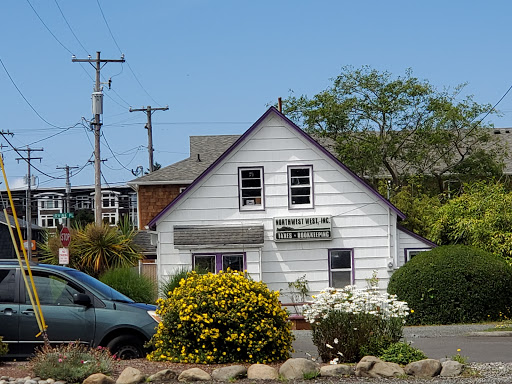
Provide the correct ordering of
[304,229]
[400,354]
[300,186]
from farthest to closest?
[300,186] → [304,229] → [400,354]

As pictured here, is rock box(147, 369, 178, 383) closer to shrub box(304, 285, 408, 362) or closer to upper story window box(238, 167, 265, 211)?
shrub box(304, 285, 408, 362)

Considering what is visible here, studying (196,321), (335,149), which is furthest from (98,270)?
(196,321)

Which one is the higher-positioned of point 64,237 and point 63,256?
point 64,237

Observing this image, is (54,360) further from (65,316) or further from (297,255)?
(297,255)

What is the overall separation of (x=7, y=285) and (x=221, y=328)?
372 centimetres

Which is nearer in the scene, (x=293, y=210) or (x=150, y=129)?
(x=293, y=210)

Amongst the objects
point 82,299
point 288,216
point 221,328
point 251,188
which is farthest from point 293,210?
point 221,328

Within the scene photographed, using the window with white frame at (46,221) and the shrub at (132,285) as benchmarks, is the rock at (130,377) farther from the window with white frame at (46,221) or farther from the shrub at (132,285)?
the window with white frame at (46,221)

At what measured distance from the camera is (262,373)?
36.8 feet

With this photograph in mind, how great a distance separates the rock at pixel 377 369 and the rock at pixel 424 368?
5.1 inches

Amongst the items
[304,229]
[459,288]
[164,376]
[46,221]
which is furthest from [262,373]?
[46,221]

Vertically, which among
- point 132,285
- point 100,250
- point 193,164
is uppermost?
point 193,164

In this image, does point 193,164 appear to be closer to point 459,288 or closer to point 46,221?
point 459,288

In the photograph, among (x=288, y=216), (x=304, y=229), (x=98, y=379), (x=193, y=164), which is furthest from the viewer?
(x=193, y=164)
